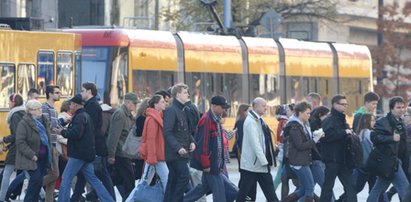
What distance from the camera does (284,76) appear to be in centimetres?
3900

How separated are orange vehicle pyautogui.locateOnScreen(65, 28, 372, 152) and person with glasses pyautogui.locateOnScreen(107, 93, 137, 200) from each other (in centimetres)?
1090

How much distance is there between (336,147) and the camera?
59.8 ft

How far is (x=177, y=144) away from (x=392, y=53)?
131ft

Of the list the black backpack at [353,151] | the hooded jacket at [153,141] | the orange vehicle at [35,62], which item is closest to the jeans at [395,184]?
the black backpack at [353,151]

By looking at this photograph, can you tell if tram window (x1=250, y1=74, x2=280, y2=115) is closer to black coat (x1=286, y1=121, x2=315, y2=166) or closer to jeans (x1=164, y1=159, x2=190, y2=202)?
black coat (x1=286, y1=121, x2=315, y2=166)

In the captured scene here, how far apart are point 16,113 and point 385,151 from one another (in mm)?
5673

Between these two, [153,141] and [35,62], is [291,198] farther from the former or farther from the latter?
[35,62]

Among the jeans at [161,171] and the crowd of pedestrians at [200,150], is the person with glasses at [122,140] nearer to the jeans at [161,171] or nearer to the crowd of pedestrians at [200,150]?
the crowd of pedestrians at [200,150]

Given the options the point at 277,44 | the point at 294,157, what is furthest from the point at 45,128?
the point at 277,44

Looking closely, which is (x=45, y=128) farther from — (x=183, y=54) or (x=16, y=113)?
(x=183, y=54)

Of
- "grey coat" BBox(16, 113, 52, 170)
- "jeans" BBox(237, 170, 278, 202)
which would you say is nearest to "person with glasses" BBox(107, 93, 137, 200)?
"grey coat" BBox(16, 113, 52, 170)

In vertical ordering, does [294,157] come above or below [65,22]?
below

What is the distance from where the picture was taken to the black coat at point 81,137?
18266 mm

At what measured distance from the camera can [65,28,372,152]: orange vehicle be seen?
31.3 meters
